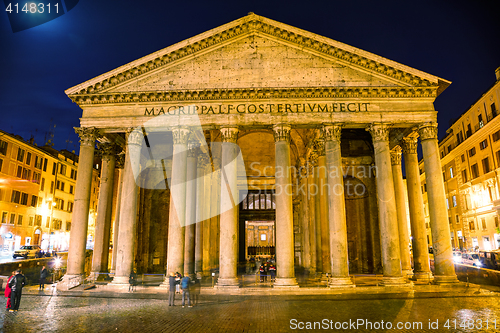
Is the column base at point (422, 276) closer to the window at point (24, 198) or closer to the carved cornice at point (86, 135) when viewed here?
the carved cornice at point (86, 135)

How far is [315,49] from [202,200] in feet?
39.4

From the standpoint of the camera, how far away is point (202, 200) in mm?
22812

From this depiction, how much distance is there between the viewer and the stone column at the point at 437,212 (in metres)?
16.3

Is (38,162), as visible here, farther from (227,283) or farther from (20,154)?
(227,283)

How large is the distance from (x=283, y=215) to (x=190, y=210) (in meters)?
5.76

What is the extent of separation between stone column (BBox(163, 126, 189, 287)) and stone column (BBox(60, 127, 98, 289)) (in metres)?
4.46

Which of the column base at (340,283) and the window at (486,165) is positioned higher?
the window at (486,165)

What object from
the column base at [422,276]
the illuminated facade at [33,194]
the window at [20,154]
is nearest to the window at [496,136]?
the column base at [422,276]

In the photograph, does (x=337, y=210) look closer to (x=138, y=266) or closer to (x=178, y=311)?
(x=178, y=311)

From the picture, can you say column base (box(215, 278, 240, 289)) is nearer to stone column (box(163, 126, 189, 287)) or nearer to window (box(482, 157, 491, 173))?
stone column (box(163, 126, 189, 287))

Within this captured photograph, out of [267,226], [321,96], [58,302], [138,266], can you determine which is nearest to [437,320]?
[321,96]

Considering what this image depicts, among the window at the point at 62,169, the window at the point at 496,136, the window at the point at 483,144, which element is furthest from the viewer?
the window at the point at 62,169

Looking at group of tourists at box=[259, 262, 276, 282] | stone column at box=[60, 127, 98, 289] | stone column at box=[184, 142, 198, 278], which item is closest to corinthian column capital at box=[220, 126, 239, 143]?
stone column at box=[184, 142, 198, 278]

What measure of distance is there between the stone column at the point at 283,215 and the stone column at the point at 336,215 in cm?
201
